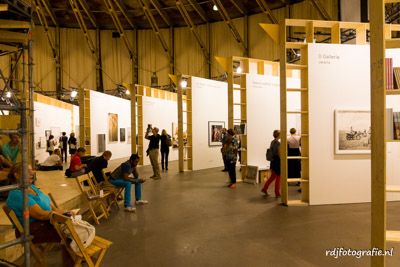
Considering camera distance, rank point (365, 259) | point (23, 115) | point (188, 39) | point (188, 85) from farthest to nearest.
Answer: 1. point (188, 39)
2. point (188, 85)
3. point (365, 259)
4. point (23, 115)

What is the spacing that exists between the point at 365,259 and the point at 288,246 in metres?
0.92

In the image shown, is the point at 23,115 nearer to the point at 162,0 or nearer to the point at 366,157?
the point at 366,157

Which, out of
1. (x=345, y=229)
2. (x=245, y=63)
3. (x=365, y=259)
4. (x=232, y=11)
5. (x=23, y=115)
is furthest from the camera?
(x=232, y=11)

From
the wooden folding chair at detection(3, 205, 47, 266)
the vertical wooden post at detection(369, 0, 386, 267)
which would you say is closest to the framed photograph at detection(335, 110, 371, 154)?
the vertical wooden post at detection(369, 0, 386, 267)

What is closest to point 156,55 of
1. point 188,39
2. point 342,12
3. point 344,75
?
point 188,39

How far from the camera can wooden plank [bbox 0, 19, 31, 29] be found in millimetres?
5555

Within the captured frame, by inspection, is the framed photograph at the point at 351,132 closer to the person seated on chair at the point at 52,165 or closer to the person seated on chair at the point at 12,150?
the person seated on chair at the point at 12,150

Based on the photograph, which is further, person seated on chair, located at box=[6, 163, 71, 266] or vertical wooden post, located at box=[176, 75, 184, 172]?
vertical wooden post, located at box=[176, 75, 184, 172]

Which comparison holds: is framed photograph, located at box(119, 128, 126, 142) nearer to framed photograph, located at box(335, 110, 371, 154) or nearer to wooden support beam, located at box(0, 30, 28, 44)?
wooden support beam, located at box(0, 30, 28, 44)

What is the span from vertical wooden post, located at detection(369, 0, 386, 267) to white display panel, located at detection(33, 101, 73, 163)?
13.2m

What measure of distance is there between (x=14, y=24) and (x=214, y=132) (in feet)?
29.9

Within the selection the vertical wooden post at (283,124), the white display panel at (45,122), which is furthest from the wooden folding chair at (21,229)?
the white display panel at (45,122)

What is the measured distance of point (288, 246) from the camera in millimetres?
4719

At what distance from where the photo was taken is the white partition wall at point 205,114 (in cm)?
1315
